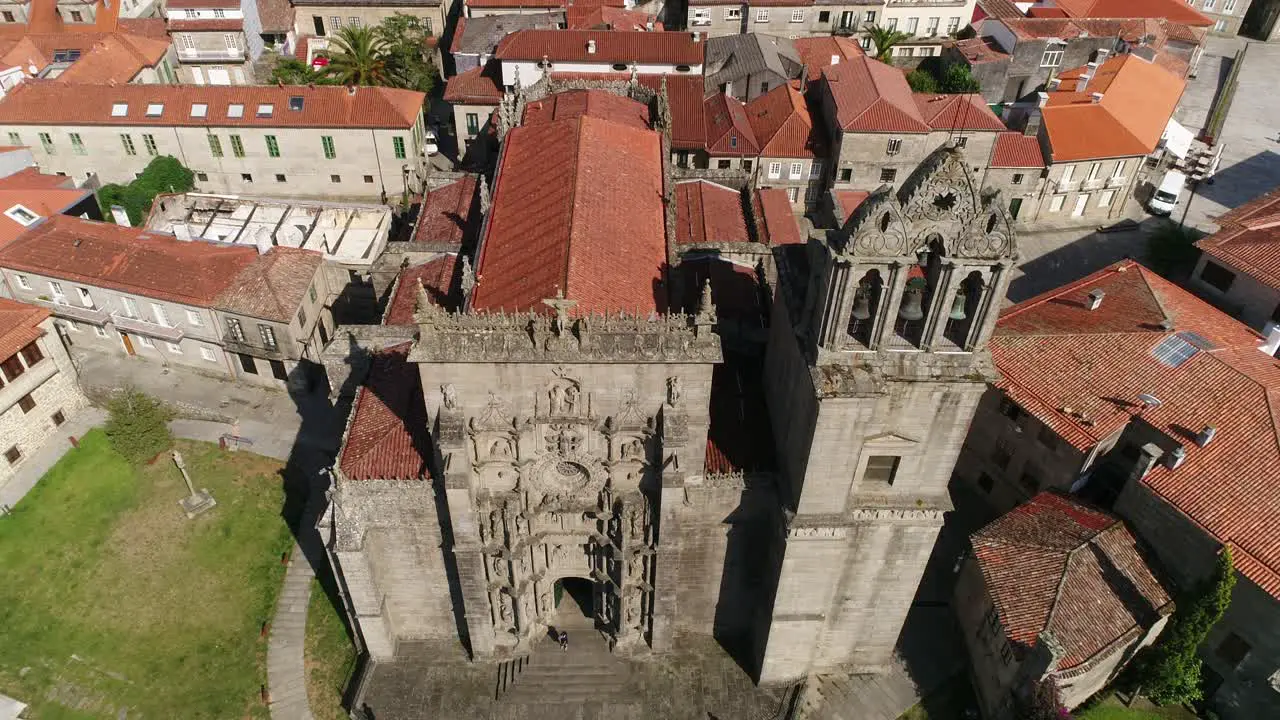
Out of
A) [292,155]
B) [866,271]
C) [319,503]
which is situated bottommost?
[319,503]

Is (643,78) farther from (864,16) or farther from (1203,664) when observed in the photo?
(1203,664)

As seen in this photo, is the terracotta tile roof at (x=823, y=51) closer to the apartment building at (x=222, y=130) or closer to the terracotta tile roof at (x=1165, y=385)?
the apartment building at (x=222, y=130)

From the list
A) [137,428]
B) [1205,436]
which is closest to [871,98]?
[1205,436]

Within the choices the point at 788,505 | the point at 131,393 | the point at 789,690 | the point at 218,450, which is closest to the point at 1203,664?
the point at 789,690

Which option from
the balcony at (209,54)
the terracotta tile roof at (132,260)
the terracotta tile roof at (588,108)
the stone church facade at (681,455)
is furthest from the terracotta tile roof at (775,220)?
the balcony at (209,54)

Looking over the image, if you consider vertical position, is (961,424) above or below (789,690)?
above

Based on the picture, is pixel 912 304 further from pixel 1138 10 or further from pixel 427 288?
pixel 1138 10

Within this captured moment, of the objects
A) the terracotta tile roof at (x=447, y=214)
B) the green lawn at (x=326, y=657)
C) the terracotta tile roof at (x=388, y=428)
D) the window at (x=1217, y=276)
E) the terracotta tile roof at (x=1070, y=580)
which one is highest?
the terracotta tile roof at (x=447, y=214)
